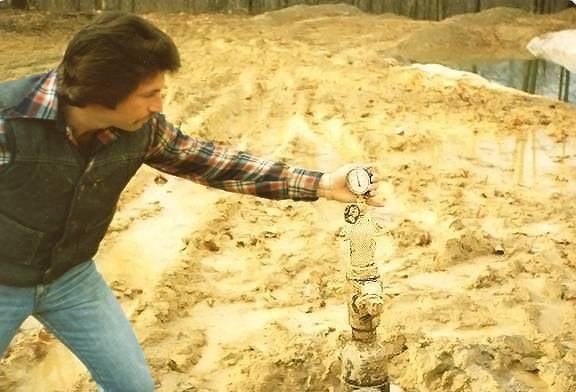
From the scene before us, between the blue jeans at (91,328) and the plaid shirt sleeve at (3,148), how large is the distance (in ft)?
1.27

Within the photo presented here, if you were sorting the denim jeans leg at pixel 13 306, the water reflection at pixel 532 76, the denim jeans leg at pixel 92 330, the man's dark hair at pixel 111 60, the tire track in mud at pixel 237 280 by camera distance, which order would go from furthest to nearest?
the water reflection at pixel 532 76 → the tire track in mud at pixel 237 280 → the denim jeans leg at pixel 92 330 → the denim jeans leg at pixel 13 306 → the man's dark hair at pixel 111 60

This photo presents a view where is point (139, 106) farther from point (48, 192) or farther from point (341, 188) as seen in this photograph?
point (341, 188)

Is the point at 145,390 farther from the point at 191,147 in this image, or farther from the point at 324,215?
the point at 324,215

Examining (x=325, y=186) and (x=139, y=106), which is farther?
(x=325, y=186)

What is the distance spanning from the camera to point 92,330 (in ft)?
7.38

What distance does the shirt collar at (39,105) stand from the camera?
6.45 feet

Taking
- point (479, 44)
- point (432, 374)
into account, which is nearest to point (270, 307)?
point (432, 374)

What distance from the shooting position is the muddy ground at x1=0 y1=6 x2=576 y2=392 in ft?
11.1

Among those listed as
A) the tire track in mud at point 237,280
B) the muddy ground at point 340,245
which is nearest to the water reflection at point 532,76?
the muddy ground at point 340,245

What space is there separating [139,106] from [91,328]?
0.67 m

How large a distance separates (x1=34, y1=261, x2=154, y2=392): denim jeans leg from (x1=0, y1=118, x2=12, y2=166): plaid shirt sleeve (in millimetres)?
391

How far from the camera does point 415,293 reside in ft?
13.3

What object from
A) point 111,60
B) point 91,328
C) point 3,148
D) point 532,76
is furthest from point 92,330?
point 532,76

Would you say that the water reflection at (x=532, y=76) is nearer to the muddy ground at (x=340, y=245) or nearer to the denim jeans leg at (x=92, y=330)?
the muddy ground at (x=340, y=245)
